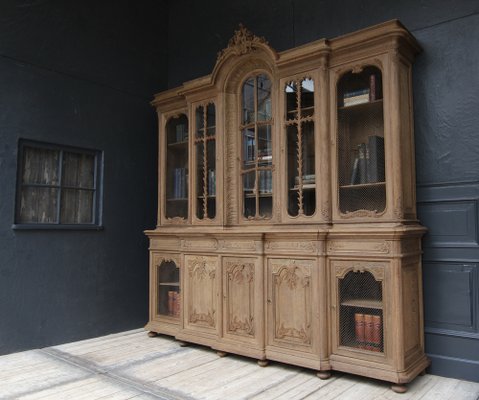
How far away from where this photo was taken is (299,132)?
3195 millimetres

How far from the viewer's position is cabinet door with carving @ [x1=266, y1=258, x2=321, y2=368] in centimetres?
294

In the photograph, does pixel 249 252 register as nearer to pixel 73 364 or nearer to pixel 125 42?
pixel 73 364

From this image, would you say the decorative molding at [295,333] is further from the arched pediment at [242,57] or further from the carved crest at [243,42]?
the carved crest at [243,42]

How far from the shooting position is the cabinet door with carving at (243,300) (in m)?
3.22

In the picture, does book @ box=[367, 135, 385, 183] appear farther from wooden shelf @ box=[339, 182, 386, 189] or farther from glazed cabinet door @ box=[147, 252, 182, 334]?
glazed cabinet door @ box=[147, 252, 182, 334]

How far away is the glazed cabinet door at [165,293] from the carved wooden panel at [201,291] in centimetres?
18

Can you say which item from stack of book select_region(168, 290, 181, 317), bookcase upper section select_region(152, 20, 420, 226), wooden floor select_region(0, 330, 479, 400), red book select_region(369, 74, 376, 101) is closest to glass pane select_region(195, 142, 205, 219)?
bookcase upper section select_region(152, 20, 420, 226)

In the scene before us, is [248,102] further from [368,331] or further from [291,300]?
[368,331]

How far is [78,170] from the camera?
3992mm

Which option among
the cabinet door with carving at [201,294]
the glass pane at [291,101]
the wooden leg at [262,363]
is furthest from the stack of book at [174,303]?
the glass pane at [291,101]

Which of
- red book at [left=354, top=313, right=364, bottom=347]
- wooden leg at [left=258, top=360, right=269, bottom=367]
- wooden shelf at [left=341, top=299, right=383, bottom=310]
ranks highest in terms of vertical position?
wooden shelf at [left=341, top=299, right=383, bottom=310]

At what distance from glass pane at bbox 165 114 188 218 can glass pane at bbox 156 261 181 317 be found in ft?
1.61

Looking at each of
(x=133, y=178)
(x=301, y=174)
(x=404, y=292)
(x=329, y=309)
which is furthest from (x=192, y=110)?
(x=404, y=292)

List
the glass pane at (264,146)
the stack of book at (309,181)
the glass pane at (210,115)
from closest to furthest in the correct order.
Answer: the stack of book at (309,181), the glass pane at (264,146), the glass pane at (210,115)
